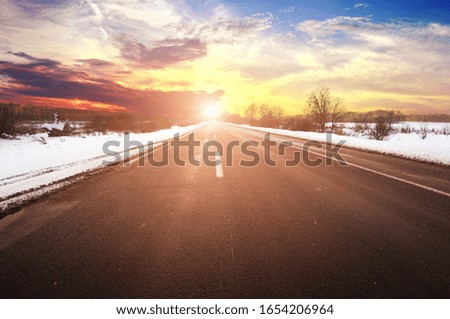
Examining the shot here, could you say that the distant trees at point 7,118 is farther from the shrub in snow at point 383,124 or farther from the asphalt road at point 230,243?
the shrub in snow at point 383,124

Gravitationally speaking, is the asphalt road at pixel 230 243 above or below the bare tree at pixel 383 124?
below

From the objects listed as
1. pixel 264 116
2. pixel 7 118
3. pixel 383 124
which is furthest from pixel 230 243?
pixel 264 116

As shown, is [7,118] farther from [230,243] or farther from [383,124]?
[383,124]

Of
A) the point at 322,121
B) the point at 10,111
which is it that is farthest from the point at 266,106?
the point at 10,111

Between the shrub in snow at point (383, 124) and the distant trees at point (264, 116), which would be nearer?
the shrub in snow at point (383, 124)

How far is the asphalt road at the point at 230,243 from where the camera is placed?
210 centimetres

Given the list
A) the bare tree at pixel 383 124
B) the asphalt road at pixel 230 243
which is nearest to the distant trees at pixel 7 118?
the asphalt road at pixel 230 243

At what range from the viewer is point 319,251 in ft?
8.65

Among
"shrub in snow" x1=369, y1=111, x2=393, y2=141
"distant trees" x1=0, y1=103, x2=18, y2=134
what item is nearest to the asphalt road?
"distant trees" x1=0, y1=103, x2=18, y2=134

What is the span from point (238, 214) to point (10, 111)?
1645cm

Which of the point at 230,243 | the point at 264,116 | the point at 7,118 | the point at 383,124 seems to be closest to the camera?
the point at 230,243

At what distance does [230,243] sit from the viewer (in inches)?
111
